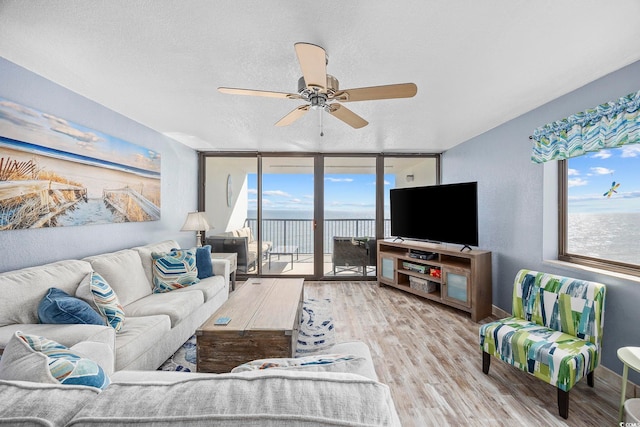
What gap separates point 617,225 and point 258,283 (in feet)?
10.7

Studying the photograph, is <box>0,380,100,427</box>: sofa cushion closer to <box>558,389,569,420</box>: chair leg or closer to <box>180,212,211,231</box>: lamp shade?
<box>558,389,569,420</box>: chair leg

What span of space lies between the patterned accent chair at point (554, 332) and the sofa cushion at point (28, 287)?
3.14m

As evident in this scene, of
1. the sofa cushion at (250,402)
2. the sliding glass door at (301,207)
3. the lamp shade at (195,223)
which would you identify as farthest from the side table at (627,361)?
the lamp shade at (195,223)

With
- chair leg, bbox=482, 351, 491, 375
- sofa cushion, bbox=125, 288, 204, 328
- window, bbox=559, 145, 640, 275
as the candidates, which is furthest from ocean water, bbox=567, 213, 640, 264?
sofa cushion, bbox=125, 288, 204, 328

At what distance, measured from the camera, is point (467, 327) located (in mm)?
2990

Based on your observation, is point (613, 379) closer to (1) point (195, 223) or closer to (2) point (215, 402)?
(2) point (215, 402)

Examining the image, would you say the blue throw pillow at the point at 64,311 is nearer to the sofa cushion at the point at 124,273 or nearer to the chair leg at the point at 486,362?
the sofa cushion at the point at 124,273

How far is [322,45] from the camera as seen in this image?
171cm

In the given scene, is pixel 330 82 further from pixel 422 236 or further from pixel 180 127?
pixel 422 236

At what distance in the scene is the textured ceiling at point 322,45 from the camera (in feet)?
4.65

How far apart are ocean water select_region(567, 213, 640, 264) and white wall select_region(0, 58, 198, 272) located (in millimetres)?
4571

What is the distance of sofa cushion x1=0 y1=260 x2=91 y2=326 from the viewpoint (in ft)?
5.51

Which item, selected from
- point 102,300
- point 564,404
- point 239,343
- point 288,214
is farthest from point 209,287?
point 288,214

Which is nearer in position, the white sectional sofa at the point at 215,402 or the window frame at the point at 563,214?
the white sectional sofa at the point at 215,402
